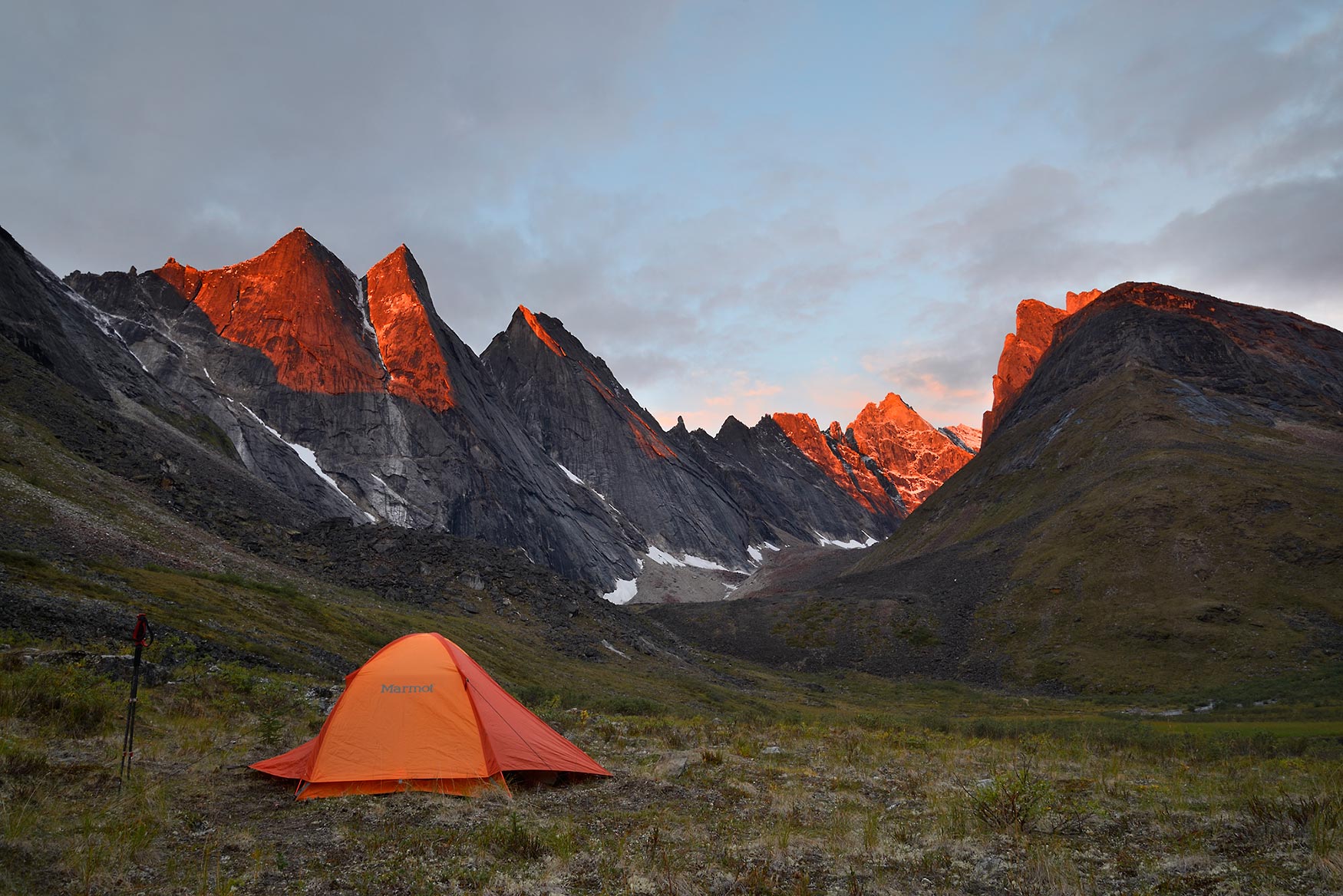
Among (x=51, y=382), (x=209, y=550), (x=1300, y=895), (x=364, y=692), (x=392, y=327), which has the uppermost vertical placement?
(x=392, y=327)

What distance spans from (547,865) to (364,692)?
583 cm

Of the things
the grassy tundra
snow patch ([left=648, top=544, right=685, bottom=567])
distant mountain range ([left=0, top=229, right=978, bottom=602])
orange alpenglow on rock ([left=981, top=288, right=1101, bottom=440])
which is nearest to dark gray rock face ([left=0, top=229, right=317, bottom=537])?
distant mountain range ([left=0, top=229, right=978, bottom=602])

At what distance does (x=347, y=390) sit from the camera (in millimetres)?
117625

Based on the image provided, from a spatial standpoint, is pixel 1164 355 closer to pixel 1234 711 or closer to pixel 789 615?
pixel 789 615

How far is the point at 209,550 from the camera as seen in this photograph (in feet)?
119

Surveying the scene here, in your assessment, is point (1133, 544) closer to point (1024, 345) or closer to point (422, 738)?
point (422, 738)

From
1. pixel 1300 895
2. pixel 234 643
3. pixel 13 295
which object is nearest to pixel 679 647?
pixel 234 643

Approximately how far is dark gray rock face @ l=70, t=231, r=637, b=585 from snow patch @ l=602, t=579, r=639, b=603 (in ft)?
8.40

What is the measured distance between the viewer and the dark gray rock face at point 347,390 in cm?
10556

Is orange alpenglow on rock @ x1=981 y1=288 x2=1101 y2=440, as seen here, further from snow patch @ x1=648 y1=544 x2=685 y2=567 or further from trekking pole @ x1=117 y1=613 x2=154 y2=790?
trekking pole @ x1=117 y1=613 x2=154 y2=790

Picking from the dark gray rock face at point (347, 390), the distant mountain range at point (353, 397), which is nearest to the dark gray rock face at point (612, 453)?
the distant mountain range at point (353, 397)

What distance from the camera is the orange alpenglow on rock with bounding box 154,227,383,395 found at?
388 ft

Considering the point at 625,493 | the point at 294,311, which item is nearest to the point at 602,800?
the point at 294,311

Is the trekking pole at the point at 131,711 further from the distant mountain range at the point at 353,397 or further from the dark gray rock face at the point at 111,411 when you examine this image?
the distant mountain range at the point at 353,397
